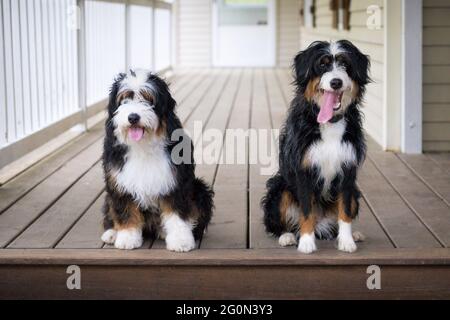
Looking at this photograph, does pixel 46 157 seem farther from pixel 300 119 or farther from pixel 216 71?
pixel 216 71

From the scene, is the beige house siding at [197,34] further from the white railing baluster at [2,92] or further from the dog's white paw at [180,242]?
the dog's white paw at [180,242]

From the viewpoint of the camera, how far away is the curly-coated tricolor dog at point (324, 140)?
3170 mm

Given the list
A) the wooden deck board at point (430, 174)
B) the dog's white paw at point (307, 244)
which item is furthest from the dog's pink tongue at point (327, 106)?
the wooden deck board at point (430, 174)

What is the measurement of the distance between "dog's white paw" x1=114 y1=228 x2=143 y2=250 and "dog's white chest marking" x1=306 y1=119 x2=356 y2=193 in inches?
31.5

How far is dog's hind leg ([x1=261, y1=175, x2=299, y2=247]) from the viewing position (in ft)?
11.5

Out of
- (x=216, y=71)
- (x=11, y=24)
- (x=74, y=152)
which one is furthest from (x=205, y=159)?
(x=216, y=71)

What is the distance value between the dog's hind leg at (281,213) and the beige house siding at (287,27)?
1177cm

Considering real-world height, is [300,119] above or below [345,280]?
above

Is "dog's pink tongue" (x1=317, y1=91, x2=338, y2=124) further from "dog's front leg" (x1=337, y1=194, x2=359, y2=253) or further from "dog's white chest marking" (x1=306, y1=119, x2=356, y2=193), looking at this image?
"dog's front leg" (x1=337, y1=194, x2=359, y2=253)

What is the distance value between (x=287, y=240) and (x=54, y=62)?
3.34 m

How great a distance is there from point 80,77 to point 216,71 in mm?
7265

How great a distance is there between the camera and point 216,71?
14.0 m

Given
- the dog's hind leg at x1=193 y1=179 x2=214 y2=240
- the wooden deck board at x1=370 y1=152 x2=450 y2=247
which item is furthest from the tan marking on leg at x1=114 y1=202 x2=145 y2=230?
the wooden deck board at x1=370 y1=152 x2=450 y2=247

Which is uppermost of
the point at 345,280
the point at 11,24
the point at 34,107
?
the point at 11,24
